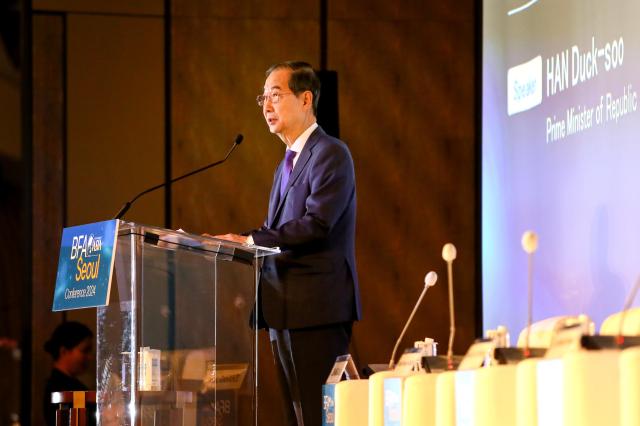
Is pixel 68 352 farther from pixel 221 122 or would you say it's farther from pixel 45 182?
pixel 221 122

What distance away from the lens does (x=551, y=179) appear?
4.73 metres

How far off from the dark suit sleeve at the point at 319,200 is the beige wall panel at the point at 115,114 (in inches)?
101

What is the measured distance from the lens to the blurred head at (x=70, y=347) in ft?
19.1

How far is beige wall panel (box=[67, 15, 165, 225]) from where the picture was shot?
6.37 m

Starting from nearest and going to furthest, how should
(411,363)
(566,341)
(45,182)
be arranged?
(566,341) → (411,363) → (45,182)

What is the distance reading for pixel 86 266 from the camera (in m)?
3.30

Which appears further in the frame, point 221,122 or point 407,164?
point 407,164

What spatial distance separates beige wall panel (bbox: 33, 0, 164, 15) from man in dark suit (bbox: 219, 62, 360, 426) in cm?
273

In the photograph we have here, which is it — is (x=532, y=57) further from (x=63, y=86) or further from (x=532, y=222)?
(x=63, y=86)

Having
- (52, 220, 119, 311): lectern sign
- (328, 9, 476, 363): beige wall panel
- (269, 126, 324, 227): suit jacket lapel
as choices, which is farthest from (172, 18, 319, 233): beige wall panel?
(52, 220, 119, 311): lectern sign

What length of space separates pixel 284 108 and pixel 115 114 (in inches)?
100

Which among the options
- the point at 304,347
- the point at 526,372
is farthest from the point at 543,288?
the point at 526,372

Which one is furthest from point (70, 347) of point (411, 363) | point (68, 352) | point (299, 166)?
point (411, 363)

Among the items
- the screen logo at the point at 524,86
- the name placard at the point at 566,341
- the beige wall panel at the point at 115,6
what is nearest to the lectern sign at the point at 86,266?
the name placard at the point at 566,341
